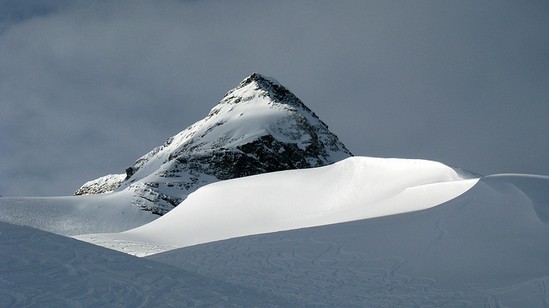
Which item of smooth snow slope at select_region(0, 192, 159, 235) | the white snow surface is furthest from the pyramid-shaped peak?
the white snow surface

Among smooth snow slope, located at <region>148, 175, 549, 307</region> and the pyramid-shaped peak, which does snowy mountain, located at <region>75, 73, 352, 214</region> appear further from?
smooth snow slope, located at <region>148, 175, 549, 307</region>

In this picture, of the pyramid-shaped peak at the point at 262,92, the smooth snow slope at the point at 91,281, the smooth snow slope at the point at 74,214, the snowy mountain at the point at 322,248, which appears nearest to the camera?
the smooth snow slope at the point at 91,281

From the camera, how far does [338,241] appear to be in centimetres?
1373

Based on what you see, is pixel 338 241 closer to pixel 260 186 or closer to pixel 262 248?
pixel 262 248

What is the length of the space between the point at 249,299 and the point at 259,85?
6490 inches

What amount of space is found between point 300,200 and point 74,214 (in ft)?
156

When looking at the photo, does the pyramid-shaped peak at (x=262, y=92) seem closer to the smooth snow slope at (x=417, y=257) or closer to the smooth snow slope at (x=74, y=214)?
the smooth snow slope at (x=74, y=214)

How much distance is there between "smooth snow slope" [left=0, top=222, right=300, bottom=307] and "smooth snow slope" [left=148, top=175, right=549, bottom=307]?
5.98ft

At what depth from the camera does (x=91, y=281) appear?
7082 millimetres

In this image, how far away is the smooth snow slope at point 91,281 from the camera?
6.29 metres

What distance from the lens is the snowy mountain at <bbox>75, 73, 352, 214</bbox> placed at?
108m

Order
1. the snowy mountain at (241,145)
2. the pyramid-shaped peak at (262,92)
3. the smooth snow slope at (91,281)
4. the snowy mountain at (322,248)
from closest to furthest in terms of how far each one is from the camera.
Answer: the smooth snow slope at (91,281) → the snowy mountain at (322,248) → the snowy mountain at (241,145) → the pyramid-shaped peak at (262,92)

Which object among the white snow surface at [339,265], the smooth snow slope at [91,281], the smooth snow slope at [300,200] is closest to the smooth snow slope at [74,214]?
the smooth snow slope at [300,200]

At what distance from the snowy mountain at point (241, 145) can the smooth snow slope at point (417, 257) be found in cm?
7132
